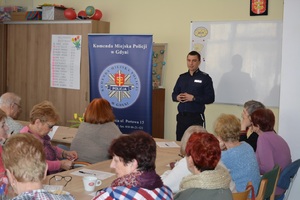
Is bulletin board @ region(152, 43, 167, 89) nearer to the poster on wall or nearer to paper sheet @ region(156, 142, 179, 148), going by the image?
the poster on wall

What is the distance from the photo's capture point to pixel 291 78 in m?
4.45

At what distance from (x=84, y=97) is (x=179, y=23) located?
6.26ft

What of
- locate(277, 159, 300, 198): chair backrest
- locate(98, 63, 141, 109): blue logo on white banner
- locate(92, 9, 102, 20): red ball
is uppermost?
locate(92, 9, 102, 20): red ball

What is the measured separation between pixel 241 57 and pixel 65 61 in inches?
114

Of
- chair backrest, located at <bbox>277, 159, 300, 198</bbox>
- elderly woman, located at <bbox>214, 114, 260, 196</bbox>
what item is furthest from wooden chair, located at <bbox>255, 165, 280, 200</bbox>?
chair backrest, located at <bbox>277, 159, 300, 198</bbox>

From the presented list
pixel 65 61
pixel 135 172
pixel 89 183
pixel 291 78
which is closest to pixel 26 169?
pixel 135 172

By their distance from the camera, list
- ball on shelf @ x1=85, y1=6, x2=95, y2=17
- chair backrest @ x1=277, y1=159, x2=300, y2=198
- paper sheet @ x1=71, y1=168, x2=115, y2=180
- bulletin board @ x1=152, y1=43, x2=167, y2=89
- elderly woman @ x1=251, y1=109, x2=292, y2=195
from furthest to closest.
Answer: ball on shelf @ x1=85, y1=6, x2=95, y2=17
bulletin board @ x1=152, y1=43, x2=167, y2=89
elderly woman @ x1=251, y1=109, x2=292, y2=195
chair backrest @ x1=277, y1=159, x2=300, y2=198
paper sheet @ x1=71, y1=168, x2=115, y2=180

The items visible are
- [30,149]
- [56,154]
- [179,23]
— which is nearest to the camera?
[30,149]

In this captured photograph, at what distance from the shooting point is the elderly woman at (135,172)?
208cm

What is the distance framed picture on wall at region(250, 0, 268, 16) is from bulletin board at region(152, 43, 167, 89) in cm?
141

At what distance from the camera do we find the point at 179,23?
6.50m

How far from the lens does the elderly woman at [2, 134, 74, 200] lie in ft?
6.41

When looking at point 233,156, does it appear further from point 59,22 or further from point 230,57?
point 59,22

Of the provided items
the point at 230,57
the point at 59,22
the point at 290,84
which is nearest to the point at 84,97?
the point at 59,22
